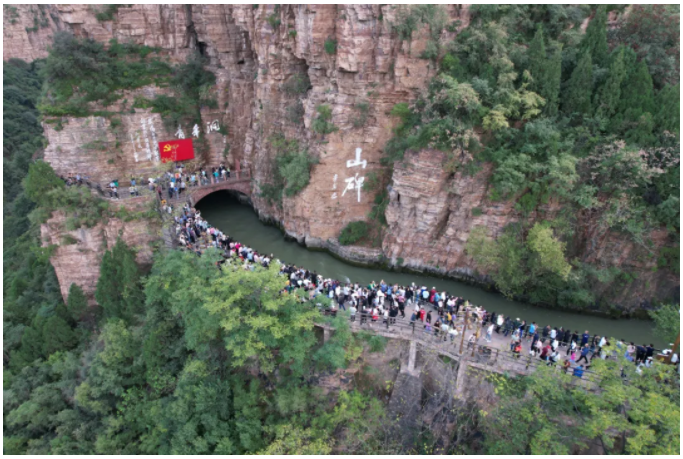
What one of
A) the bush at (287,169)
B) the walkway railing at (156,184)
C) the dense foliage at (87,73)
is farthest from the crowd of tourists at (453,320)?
the dense foliage at (87,73)

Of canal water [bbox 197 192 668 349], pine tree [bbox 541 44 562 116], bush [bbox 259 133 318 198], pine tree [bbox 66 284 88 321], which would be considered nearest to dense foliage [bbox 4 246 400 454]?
pine tree [bbox 66 284 88 321]

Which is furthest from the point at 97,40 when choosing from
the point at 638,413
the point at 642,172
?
the point at 638,413

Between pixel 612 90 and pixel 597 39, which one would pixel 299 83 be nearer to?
pixel 597 39

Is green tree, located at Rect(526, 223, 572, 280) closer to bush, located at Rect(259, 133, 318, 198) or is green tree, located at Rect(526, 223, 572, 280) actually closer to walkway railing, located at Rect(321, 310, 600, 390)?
walkway railing, located at Rect(321, 310, 600, 390)

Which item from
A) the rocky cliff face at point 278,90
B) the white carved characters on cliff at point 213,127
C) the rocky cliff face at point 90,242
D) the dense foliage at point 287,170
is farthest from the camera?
the white carved characters on cliff at point 213,127

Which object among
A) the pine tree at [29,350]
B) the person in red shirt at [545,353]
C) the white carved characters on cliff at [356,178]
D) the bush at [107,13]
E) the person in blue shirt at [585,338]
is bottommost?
the pine tree at [29,350]

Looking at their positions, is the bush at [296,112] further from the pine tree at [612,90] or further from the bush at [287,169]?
the pine tree at [612,90]
